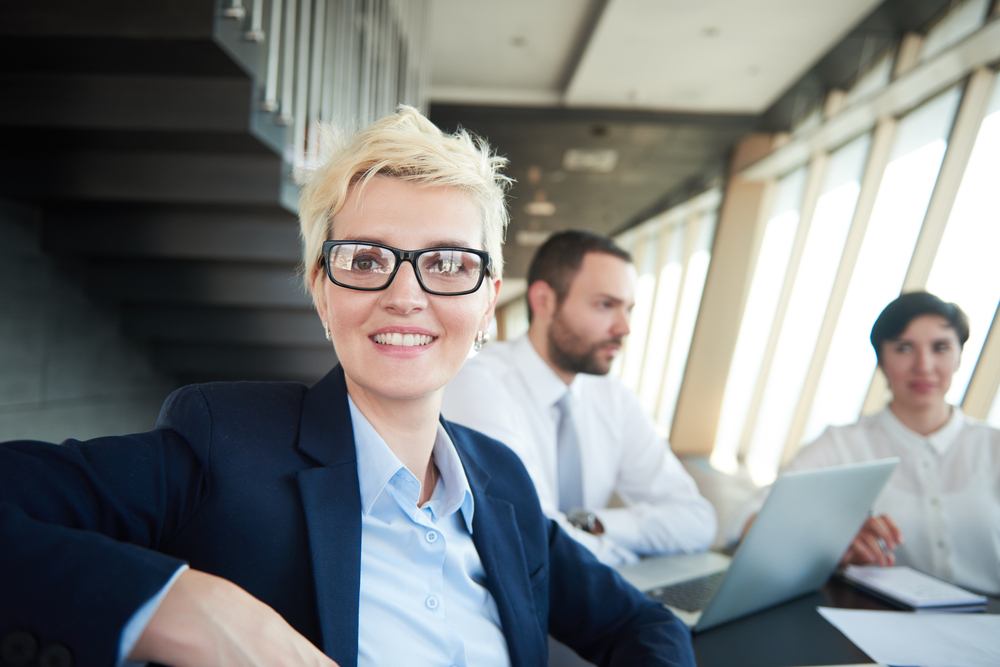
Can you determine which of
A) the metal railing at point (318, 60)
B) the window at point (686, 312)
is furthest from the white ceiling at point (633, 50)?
the window at point (686, 312)

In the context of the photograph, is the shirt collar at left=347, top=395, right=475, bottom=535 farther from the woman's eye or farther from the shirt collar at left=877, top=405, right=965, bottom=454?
the shirt collar at left=877, top=405, right=965, bottom=454

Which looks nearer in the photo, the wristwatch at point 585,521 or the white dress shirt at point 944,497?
the wristwatch at point 585,521

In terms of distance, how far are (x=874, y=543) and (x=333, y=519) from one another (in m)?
1.47

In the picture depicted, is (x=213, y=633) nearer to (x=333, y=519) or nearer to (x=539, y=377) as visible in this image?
(x=333, y=519)

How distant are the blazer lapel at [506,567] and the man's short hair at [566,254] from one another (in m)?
1.43

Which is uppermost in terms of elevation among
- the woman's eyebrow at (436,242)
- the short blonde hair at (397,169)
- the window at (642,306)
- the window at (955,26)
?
the window at (955,26)

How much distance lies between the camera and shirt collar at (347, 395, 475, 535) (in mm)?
955

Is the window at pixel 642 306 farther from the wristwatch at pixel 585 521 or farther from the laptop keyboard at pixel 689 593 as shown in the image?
the laptop keyboard at pixel 689 593

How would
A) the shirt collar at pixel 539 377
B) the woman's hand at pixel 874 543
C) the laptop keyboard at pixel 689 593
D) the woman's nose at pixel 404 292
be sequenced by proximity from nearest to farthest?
the woman's nose at pixel 404 292 < the laptop keyboard at pixel 689 593 < the woman's hand at pixel 874 543 < the shirt collar at pixel 539 377

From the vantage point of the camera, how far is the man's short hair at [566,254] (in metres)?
2.41

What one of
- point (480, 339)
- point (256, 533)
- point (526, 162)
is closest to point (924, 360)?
point (480, 339)

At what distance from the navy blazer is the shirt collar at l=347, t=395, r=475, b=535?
0.03 m

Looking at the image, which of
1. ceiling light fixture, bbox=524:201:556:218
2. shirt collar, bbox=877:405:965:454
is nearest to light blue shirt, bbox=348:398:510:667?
shirt collar, bbox=877:405:965:454

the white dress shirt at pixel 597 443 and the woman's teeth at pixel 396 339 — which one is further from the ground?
the woman's teeth at pixel 396 339
